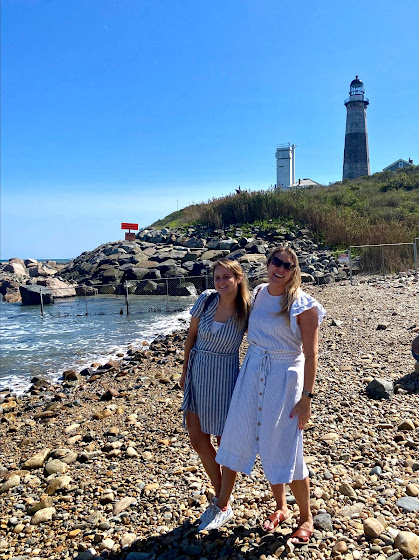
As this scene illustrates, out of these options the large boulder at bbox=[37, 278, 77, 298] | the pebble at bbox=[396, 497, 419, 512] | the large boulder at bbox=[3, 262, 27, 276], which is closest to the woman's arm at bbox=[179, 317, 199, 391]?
the pebble at bbox=[396, 497, 419, 512]

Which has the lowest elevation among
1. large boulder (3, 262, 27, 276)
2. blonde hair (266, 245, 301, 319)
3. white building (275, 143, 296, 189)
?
blonde hair (266, 245, 301, 319)

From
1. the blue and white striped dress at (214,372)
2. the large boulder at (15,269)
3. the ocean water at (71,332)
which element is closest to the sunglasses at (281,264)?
the blue and white striped dress at (214,372)

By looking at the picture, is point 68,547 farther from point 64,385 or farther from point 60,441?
point 64,385

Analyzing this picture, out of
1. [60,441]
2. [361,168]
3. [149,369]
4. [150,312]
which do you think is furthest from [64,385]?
[361,168]

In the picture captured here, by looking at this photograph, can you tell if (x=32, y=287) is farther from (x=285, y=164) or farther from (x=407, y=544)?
(x=285, y=164)

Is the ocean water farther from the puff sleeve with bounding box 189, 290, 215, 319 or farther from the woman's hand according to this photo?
the woman's hand

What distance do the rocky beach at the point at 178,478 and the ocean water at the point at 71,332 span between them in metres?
3.26

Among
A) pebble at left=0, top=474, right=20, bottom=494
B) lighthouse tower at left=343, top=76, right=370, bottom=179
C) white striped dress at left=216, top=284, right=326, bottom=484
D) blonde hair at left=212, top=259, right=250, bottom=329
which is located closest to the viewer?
white striped dress at left=216, top=284, right=326, bottom=484

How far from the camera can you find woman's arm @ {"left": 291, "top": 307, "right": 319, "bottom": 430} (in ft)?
8.64

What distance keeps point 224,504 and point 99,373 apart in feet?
22.2

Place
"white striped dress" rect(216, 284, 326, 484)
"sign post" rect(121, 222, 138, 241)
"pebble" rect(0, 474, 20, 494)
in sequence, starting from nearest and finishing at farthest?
"white striped dress" rect(216, 284, 326, 484), "pebble" rect(0, 474, 20, 494), "sign post" rect(121, 222, 138, 241)

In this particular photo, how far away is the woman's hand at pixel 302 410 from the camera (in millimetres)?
2646

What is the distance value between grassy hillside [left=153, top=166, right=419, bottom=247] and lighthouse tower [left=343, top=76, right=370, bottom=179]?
17.0m

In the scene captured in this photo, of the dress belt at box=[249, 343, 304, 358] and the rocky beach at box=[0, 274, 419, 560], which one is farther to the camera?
the rocky beach at box=[0, 274, 419, 560]
